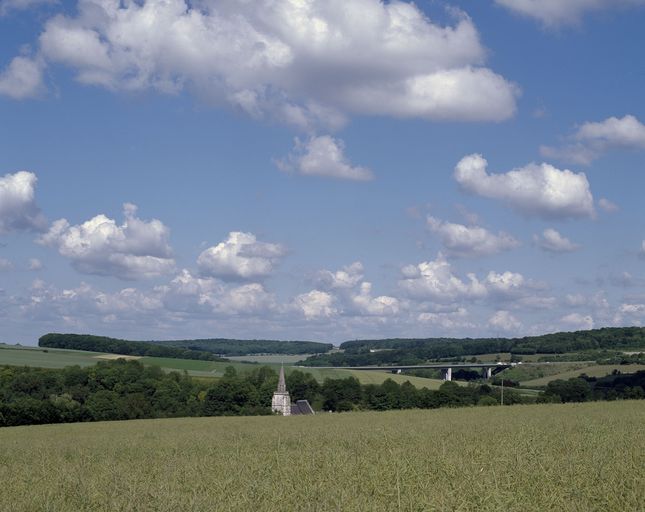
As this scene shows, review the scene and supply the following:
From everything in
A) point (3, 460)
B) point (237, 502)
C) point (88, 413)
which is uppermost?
point (237, 502)

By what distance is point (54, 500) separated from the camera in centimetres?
951

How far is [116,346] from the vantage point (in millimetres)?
168250

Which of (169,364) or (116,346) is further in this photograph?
(116,346)

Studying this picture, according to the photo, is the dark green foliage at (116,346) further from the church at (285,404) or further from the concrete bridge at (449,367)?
the church at (285,404)

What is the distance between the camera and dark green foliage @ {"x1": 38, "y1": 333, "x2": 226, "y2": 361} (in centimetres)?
16412

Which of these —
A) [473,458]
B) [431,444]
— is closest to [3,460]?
[431,444]

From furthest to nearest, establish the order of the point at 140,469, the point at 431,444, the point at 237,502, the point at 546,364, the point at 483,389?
the point at 546,364
the point at 483,389
the point at 431,444
the point at 140,469
the point at 237,502

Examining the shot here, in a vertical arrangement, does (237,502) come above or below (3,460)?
above

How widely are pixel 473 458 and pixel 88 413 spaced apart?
73271 millimetres

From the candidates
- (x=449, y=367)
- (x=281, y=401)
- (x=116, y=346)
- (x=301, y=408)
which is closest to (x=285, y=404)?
(x=281, y=401)

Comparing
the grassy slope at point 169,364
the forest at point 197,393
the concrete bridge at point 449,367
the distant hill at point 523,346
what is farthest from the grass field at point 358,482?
the distant hill at point 523,346

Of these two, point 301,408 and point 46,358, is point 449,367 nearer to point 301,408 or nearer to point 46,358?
point 301,408

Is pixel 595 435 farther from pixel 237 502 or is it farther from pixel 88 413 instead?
pixel 88 413

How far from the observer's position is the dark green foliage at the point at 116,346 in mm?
164125
